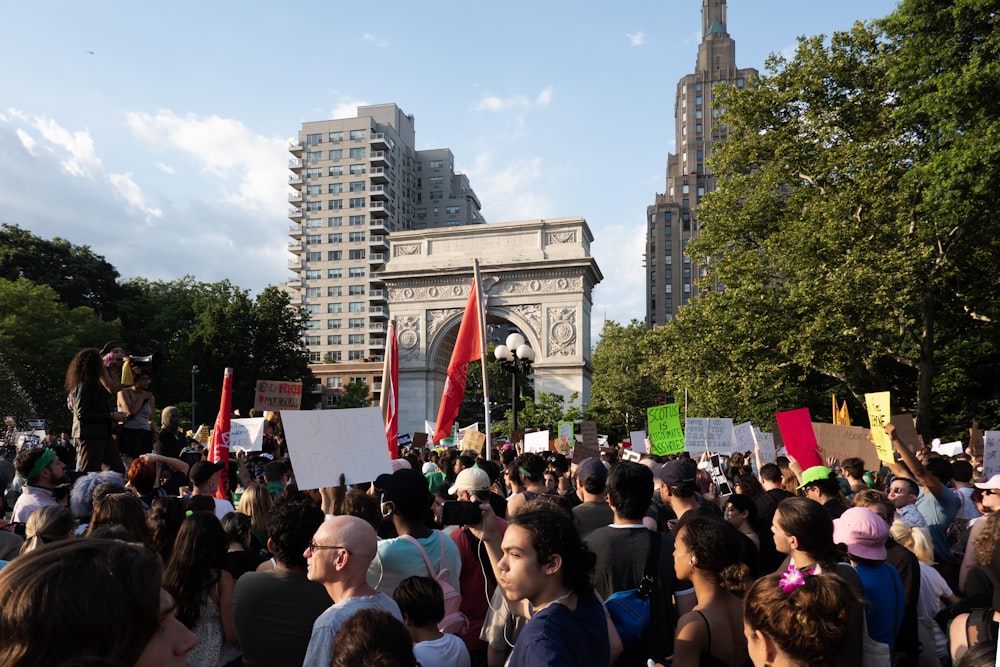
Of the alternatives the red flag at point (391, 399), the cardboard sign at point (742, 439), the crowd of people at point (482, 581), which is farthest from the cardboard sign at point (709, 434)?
the crowd of people at point (482, 581)

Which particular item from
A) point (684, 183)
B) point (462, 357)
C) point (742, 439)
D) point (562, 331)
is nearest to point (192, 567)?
point (462, 357)

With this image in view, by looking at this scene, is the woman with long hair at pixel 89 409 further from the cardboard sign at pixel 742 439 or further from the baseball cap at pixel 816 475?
the cardboard sign at pixel 742 439

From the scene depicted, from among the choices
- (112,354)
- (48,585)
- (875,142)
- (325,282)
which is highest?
(325,282)

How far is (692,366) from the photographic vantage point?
24.9 m

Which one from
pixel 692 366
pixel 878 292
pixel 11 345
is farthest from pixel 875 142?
pixel 11 345

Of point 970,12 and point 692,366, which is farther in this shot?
point 692,366

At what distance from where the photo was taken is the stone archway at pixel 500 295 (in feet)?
158

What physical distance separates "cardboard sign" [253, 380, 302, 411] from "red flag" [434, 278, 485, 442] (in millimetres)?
3803

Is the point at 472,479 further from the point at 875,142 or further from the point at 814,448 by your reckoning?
the point at 875,142

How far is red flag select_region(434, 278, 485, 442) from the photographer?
10.8 meters

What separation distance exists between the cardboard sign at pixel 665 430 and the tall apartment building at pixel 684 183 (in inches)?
4058

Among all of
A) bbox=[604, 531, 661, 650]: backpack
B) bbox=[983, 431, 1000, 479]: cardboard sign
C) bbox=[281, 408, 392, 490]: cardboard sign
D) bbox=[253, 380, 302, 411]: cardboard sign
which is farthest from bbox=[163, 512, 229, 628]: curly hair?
bbox=[253, 380, 302, 411]: cardboard sign

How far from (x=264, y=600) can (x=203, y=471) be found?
9.92 ft

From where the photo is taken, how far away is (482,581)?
14.4 feet
